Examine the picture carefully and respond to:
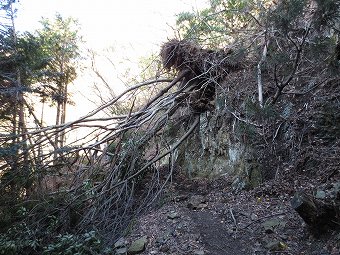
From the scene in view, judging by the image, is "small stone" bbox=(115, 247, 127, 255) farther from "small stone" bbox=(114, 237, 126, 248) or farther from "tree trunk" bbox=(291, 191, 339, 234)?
"tree trunk" bbox=(291, 191, 339, 234)

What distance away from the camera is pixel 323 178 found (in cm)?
425

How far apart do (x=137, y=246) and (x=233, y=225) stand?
61.9 inches

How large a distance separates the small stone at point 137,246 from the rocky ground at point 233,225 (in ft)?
0.14

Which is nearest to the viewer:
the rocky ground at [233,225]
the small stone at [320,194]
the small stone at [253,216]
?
the small stone at [320,194]

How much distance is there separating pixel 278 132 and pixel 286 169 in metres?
0.77

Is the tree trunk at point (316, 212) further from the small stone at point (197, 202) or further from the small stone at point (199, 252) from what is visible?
the small stone at point (197, 202)

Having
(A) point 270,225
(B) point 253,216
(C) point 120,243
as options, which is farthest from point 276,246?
(C) point 120,243

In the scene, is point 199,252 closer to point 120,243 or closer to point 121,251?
point 121,251

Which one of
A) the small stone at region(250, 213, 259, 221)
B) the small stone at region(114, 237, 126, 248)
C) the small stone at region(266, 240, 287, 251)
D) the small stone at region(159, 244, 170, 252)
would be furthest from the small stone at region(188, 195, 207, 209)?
the small stone at region(266, 240, 287, 251)

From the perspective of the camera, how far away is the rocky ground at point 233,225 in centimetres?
375

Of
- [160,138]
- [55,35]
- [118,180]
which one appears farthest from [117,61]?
[118,180]

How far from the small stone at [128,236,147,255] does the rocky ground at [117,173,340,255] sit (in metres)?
0.04

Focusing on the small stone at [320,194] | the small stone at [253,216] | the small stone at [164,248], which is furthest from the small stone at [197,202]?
the small stone at [320,194]

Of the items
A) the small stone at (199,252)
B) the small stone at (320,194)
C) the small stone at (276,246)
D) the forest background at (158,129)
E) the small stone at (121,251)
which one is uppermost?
the forest background at (158,129)
